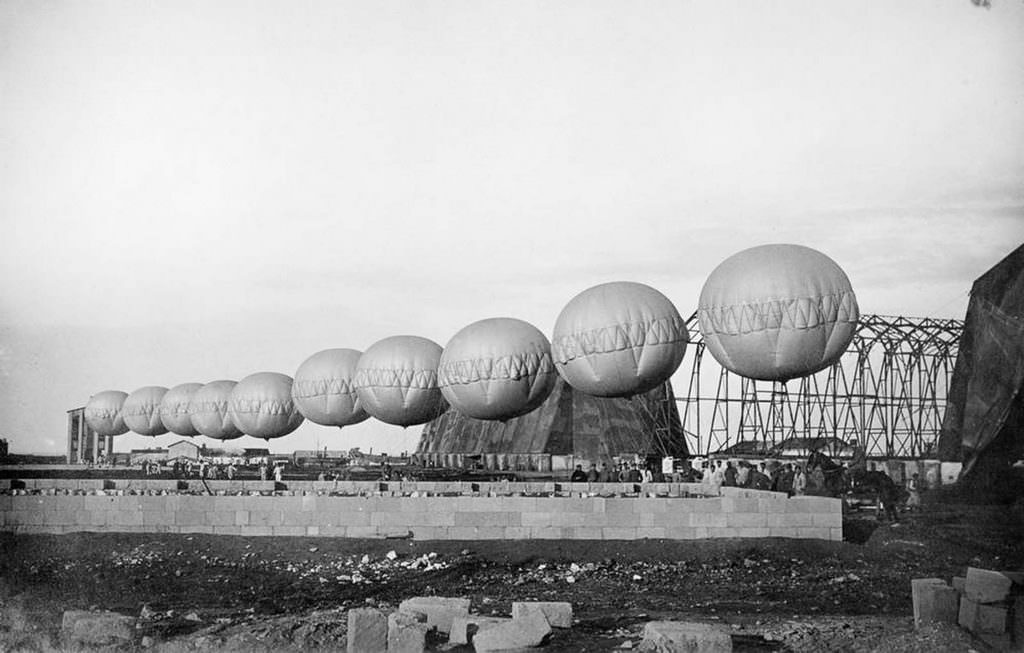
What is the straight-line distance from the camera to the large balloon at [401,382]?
32938 millimetres

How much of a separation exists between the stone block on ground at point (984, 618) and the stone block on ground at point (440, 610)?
5.72 metres

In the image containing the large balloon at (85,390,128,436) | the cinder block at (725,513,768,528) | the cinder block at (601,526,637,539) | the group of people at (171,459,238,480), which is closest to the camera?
the cinder block at (601,526,637,539)

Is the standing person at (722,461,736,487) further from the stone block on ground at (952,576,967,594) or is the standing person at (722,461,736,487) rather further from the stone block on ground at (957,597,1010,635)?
the stone block on ground at (957,597,1010,635)

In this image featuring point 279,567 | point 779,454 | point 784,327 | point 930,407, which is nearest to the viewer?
point 279,567

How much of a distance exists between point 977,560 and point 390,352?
2036cm

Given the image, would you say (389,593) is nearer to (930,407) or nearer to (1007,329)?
(1007,329)

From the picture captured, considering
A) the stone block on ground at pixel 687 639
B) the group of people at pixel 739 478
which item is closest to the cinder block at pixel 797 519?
the group of people at pixel 739 478

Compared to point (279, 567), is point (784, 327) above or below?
above

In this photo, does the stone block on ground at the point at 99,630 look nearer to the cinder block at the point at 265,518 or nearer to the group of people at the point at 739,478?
the cinder block at the point at 265,518

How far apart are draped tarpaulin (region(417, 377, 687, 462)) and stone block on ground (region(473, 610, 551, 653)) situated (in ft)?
127

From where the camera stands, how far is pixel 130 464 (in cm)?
5369

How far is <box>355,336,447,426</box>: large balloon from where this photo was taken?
108 ft

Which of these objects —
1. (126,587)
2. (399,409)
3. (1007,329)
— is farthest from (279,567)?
(1007,329)

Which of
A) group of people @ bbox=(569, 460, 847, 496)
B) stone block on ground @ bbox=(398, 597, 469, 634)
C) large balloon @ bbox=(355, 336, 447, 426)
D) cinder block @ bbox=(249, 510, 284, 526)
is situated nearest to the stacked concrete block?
stone block on ground @ bbox=(398, 597, 469, 634)
